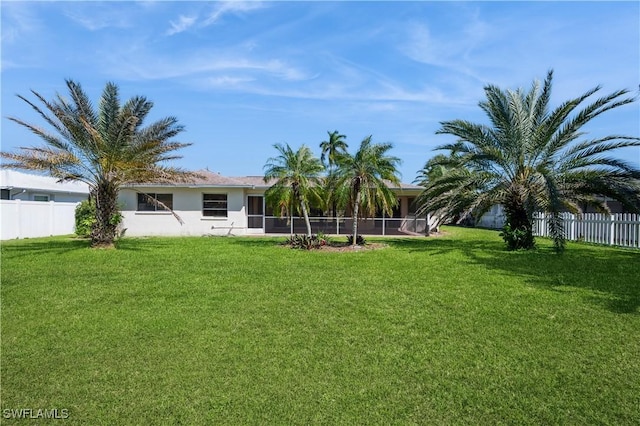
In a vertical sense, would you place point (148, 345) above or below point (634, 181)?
below

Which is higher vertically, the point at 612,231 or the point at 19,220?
the point at 19,220

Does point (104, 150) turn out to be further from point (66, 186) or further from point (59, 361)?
point (66, 186)

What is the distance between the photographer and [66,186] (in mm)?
27578

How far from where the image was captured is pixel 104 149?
47.1 feet

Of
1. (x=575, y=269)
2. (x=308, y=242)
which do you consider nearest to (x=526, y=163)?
(x=575, y=269)

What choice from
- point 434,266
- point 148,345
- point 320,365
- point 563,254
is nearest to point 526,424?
point 320,365

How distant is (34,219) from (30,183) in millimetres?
5628

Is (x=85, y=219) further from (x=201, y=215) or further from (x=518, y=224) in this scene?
(x=518, y=224)

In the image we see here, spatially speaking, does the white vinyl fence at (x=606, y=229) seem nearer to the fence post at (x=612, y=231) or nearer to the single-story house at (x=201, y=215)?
the fence post at (x=612, y=231)

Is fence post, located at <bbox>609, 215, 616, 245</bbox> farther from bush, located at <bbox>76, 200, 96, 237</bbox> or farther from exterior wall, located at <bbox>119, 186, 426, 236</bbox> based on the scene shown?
bush, located at <bbox>76, 200, 96, 237</bbox>

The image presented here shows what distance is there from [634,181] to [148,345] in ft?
41.9

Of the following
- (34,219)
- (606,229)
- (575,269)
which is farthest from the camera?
(34,219)

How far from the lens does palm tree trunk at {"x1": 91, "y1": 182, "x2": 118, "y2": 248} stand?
1470 cm

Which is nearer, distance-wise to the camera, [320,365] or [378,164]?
[320,365]
